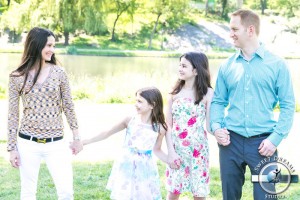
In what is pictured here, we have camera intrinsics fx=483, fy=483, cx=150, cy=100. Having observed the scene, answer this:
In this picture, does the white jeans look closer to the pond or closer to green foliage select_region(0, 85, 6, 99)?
the pond

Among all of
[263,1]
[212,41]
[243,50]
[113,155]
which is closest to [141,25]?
[212,41]

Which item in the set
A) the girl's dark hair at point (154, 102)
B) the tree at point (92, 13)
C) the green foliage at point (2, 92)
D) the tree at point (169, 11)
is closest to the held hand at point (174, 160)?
the girl's dark hair at point (154, 102)

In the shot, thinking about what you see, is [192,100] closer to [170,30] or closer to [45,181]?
[45,181]

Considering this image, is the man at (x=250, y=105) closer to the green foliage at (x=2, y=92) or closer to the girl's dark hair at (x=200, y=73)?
the girl's dark hair at (x=200, y=73)

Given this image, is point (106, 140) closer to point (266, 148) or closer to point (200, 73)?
point (200, 73)

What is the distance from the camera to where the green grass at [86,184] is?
4.42 m

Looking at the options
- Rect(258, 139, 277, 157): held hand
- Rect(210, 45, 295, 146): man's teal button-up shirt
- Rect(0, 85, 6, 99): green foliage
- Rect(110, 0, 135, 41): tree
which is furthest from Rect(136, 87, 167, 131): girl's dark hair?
Rect(110, 0, 135, 41): tree

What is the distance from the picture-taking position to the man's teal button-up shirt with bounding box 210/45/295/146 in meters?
3.04

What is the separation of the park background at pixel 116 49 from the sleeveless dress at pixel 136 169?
105cm

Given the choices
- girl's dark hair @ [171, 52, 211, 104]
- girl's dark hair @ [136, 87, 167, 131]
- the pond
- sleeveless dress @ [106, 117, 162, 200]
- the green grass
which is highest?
girl's dark hair @ [171, 52, 211, 104]

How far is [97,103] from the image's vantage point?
11.1 metres

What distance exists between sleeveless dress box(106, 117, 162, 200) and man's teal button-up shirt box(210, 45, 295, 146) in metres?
0.53

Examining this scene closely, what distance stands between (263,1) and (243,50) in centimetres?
4680

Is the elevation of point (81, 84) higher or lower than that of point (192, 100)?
lower
